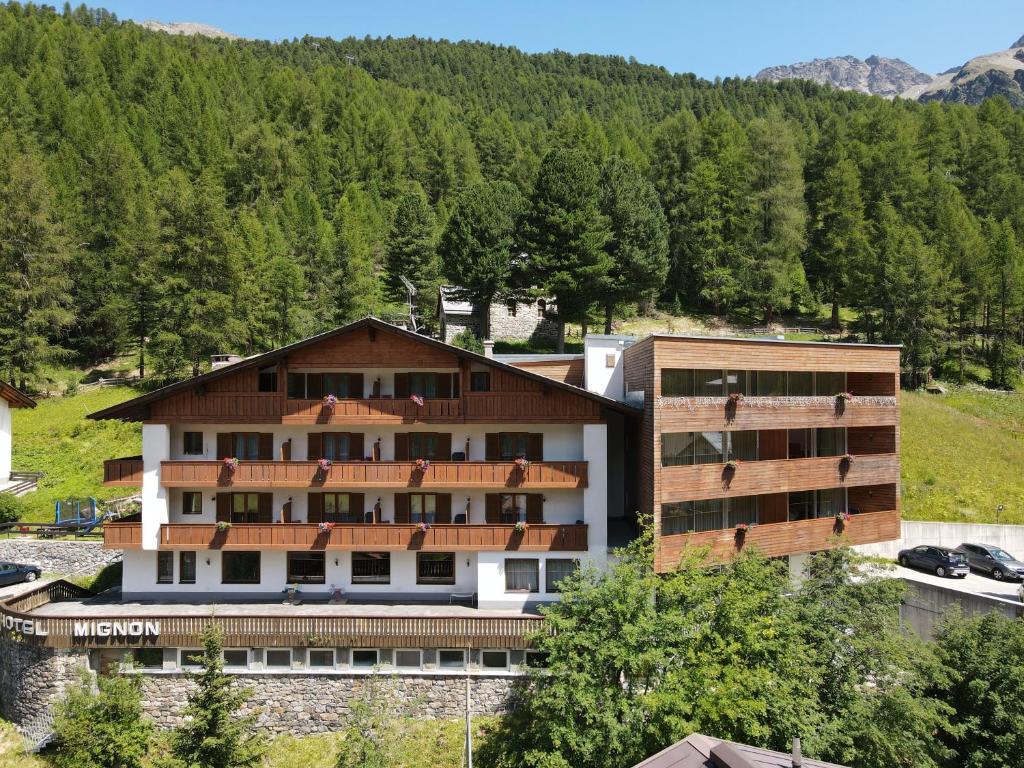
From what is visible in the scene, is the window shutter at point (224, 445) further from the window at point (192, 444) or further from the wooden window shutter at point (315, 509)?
the wooden window shutter at point (315, 509)

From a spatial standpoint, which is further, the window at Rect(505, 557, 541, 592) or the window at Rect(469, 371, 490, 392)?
the window at Rect(469, 371, 490, 392)

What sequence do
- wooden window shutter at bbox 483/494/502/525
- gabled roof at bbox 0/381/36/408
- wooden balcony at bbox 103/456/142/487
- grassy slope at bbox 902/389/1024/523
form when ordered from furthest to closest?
1. gabled roof at bbox 0/381/36/408
2. grassy slope at bbox 902/389/1024/523
3. wooden window shutter at bbox 483/494/502/525
4. wooden balcony at bbox 103/456/142/487

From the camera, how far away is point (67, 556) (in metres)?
29.2

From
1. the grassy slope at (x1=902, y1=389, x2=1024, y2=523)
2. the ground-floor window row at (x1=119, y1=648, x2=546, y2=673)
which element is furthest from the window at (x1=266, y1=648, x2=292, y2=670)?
the grassy slope at (x1=902, y1=389, x2=1024, y2=523)

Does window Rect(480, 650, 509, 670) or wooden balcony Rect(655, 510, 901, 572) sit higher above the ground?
wooden balcony Rect(655, 510, 901, 572)

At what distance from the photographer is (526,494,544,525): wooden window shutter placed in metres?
26.0

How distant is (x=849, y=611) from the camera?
20.9 metres

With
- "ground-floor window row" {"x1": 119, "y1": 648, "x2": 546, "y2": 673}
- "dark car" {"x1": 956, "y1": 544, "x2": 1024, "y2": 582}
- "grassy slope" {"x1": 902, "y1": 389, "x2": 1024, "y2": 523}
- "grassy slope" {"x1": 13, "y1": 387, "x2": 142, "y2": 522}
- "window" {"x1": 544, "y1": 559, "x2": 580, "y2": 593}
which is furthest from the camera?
"grassy slope" {"x1": 902, "y1": 389, "x2": 1024, "y2": 523}

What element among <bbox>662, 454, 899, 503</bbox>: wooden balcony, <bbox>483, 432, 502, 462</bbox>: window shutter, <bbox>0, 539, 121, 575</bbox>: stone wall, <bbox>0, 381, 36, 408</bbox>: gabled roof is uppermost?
<bbox>0, 381, 36, 408</bbox>: gabled roof

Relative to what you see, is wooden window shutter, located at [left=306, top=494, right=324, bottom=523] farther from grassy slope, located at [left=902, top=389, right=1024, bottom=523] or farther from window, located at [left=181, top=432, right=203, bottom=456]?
grassy slope, located at [left=902, top=389, right=1024, bottom=523]

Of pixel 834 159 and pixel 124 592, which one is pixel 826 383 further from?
pixel 834 159

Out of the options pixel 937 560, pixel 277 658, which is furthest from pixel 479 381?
pixel 937 560

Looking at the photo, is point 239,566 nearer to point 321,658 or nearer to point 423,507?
point 321,658

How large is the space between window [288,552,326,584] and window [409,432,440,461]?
17.0 feet
